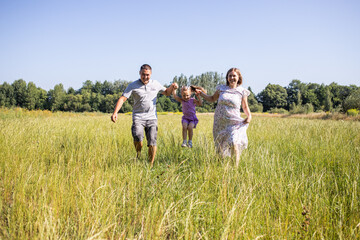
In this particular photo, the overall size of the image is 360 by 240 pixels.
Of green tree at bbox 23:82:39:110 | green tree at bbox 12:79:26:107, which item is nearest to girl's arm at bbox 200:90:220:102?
green tree at bbox 23:82:39:110

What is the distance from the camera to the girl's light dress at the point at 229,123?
351cm

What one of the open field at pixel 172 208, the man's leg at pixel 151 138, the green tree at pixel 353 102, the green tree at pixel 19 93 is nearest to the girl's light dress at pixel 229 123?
the open field at pixel 172 208

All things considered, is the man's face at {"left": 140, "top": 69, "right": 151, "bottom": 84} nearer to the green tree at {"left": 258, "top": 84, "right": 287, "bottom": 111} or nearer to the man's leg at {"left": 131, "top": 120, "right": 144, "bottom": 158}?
the man's leg at {"left": 131, "top": 120, "right": 144, "bottom": 158}

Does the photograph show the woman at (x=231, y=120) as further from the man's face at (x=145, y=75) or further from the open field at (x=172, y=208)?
the man's face at (x=145, y=75)

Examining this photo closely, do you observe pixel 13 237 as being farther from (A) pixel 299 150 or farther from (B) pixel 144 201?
(A) pixel 299 150

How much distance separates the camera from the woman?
11.5ft

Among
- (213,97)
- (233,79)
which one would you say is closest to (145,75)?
(213,97)

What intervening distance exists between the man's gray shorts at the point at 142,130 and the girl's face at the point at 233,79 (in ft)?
5.44

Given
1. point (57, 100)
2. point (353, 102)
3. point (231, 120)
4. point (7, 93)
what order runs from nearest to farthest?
point (231, 120)
point (353, 102)
point (7, 93)
point (57, 100)

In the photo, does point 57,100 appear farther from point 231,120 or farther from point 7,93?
point 231,120

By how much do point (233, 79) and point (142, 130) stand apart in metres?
1.95

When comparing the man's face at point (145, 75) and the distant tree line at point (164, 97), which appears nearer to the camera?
the man's face at point (145, 75)

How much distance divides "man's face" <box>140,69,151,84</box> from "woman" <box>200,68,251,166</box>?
4.66 feet

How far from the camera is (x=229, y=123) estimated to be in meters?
3.62
